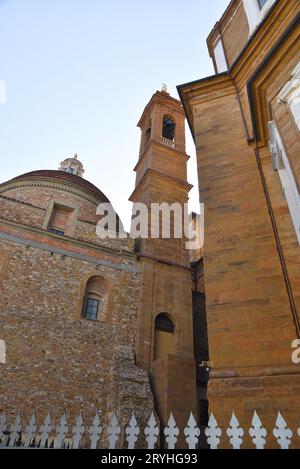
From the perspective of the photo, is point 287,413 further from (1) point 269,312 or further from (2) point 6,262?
(2) point 6,262

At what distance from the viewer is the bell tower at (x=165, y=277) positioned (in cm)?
1107

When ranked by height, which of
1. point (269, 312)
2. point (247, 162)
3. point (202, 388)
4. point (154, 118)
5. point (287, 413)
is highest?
point (154, 118)

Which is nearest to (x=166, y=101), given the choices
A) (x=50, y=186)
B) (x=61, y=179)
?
(x=61, y=179)

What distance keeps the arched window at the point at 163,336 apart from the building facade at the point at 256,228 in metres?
8.18

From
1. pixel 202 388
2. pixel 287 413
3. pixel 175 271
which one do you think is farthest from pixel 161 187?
pixel 287 413

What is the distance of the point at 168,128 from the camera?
73.9 feet

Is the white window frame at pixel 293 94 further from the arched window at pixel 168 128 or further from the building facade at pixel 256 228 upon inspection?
the arched window at pixel 168 128

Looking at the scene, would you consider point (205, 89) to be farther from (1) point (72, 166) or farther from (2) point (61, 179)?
(1) point (72, 166)

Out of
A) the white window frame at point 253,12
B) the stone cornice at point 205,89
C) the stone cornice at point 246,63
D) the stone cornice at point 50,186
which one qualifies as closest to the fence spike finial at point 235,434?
the stone cornice at point 246,63

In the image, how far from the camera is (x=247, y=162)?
23.4ft

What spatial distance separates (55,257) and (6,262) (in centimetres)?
189

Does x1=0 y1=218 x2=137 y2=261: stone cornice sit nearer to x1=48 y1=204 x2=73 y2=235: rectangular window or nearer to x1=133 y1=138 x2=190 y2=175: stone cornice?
x1=48 y1=204 x2=73 y2=235: rectangular window

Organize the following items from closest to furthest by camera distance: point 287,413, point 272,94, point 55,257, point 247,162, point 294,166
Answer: point 287,413 < point 294,166 < point 272,94 < point 247,162 < point 55,257
